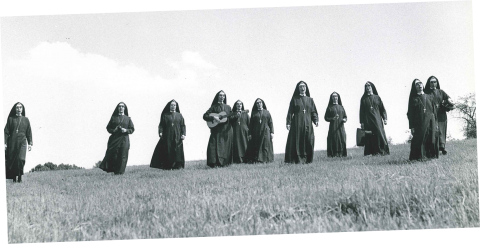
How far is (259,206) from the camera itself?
5.34 meters

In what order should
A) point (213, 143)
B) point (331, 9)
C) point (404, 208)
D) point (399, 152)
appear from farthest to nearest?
1. point (213, 143)
2. point (399, 152)
3. point (331, 9)
4. point (404, 208)

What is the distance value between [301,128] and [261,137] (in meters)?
2.38

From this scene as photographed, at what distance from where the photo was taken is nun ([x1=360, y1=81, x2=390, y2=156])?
400 inches

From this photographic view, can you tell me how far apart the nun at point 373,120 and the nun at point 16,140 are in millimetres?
7256

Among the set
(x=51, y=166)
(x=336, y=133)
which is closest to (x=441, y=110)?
(x=336, y=133)

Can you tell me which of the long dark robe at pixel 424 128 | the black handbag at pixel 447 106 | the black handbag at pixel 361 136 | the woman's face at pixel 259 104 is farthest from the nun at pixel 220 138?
the black handbag at pixel 447 106

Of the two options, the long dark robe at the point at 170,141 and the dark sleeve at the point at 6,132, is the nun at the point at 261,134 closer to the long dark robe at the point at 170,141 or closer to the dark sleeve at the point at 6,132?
the long dark robe at the point at 170,141

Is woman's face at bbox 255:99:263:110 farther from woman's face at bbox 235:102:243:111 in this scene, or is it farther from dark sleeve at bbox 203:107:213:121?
dark sleeve at bbox 203:107:213:121

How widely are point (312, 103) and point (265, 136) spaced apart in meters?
2.60

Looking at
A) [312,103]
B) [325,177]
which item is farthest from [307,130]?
[325,177]

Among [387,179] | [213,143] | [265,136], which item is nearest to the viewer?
[387,179]

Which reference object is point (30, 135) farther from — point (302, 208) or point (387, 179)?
point (387, 179)

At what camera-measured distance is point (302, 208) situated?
16.9ft

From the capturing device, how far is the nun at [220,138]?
436 inches
